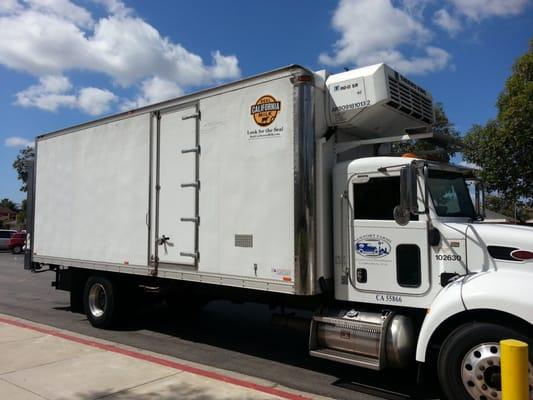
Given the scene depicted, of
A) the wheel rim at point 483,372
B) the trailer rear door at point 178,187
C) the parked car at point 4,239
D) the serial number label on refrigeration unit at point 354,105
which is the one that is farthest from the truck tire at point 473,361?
the parked car at point 4,239

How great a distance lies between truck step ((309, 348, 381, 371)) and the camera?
5.29 m

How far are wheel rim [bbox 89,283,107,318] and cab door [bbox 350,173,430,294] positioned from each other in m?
5.20

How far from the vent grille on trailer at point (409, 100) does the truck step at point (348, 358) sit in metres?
2.98

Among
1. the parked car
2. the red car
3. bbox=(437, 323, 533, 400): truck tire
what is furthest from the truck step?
the parked car

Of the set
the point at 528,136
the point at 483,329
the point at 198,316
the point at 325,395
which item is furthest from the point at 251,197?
the point at 528,136

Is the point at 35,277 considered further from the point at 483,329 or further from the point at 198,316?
the point at 483,329

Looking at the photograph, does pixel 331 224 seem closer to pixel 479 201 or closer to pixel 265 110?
pixel 265 110

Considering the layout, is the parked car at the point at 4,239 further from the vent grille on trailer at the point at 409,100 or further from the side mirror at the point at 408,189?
the side mirror at the point at 408,189

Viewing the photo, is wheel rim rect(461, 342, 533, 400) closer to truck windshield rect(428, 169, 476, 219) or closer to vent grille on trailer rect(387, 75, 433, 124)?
truck windshield rect(428, 169, 476, 219)

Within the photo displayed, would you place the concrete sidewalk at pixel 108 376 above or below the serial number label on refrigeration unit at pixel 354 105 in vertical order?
below

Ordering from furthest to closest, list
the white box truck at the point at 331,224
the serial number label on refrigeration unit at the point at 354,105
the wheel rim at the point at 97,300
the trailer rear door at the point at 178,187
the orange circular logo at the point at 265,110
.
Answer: the wheel rim at the point at 97,300 < the trailer rear door at the point at 178,187 < the orange circular logo at the point at 265,110 < the serial number label on refrigeration unit at the point at 354,105 < the white box truck at the point at 331,224

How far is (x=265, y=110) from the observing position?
6371 mm

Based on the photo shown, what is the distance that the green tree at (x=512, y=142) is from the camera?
1237cm

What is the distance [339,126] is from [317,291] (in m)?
2.04
